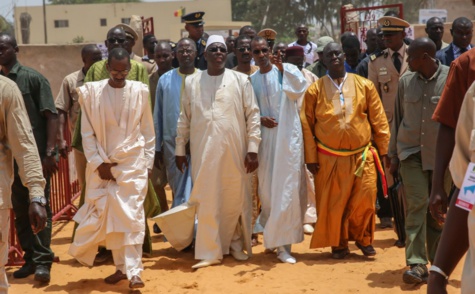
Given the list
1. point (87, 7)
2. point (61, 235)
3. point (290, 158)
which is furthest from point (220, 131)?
point (87, 7)

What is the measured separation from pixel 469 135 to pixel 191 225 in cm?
529

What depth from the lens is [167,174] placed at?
897 cm

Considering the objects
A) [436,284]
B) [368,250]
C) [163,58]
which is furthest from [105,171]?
[436,284]

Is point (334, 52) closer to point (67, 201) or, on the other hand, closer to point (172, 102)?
point (172, 102)

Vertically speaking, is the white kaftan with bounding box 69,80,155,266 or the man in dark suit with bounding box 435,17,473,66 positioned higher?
the man in dark suit with bounding box 435,17,473,66

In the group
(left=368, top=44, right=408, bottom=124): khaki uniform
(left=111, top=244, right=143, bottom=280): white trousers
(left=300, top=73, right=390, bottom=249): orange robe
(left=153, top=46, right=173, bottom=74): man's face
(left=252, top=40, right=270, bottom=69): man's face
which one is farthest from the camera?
(left=153, top=46, right=173, bottom=74): man's face

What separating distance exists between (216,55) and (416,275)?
2.78 metres

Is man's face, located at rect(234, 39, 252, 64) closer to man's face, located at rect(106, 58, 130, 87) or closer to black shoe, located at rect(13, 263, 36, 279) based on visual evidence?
man's face, located at rect(106, 58, 130, 87)

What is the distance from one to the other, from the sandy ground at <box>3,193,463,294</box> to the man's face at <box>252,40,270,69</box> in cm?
187

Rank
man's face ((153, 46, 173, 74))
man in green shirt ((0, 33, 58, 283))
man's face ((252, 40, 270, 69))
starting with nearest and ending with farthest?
1. man in green shirt ((0, 33, 58, 283))
2. man's face ((252, 40, 270, 69))
3. man's face ((153, 46, 173, 74))

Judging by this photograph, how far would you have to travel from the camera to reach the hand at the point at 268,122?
27.3ft

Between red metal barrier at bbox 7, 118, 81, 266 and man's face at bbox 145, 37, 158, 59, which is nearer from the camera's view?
red metal barrier at bbox 7, 118, 81, 266

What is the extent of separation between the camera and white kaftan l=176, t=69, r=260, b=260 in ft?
26.4

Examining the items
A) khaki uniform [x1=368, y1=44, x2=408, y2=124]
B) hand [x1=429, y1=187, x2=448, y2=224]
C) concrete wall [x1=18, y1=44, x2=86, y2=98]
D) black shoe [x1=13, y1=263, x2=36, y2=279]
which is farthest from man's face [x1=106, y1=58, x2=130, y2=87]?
concrete wall [x1=18, y1=44, x2=86, y2=98]
